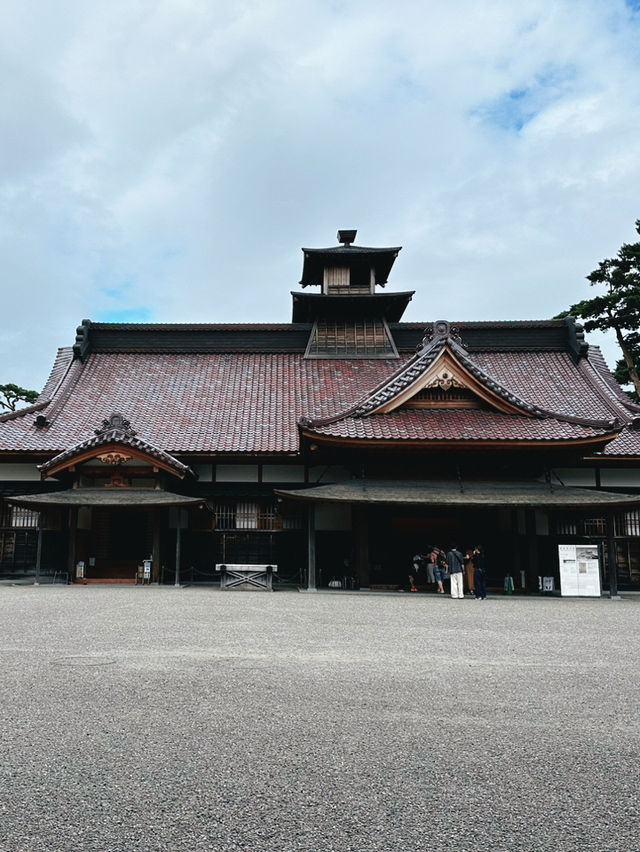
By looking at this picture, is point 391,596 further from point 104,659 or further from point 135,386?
point 135,386

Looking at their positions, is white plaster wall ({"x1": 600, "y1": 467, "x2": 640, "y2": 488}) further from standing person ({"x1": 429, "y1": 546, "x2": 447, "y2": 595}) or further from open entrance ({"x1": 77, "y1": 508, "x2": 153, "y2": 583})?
open entrance ({"x1": 77, "y1": 508, "x2": 153, "y2": 583})

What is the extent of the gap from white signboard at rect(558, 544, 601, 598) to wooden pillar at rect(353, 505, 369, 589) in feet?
16.7

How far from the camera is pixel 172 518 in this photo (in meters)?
20.3

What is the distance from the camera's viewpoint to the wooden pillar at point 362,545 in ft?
59.5

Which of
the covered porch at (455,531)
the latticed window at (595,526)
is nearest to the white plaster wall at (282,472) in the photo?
the covered porch at (455,531)

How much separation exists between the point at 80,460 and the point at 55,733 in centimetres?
1482

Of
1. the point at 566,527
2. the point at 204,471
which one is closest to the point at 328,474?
the point at 204,471

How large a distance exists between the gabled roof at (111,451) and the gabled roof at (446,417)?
4.03 meters

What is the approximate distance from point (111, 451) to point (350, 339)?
1200cm

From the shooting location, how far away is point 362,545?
1833 centimetres

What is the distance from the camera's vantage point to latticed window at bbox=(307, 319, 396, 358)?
88.1ft

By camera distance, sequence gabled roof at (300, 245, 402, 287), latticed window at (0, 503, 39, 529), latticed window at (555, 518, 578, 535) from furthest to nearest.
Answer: gabled roof at (300, 245, 402, 287) → latticed window at (0, 503, 39, 529) → latticed window at (555, 518, 578, 535)

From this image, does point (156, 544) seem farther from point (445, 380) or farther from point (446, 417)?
point (445, 380)

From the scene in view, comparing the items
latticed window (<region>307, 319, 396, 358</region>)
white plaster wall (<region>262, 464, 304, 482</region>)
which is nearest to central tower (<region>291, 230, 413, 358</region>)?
latticed window (<region>307, 319, 396, 358</region>)
